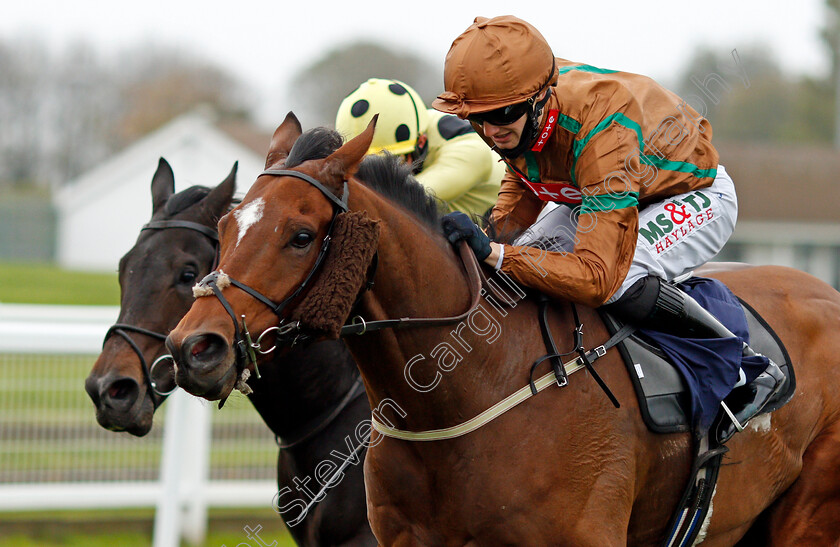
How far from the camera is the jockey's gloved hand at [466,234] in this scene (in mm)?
2809

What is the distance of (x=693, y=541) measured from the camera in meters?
3.22

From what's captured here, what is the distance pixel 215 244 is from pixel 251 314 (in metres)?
1.63

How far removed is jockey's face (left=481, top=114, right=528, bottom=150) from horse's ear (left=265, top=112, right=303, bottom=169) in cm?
60

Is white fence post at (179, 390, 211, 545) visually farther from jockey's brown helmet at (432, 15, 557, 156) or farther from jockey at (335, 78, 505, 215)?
jockey's brown helmet at (432, 15, 557, 156)

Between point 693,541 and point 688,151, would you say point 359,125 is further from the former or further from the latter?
point 693,541

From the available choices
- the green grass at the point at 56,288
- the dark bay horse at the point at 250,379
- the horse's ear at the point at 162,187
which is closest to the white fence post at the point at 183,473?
the horse's ear at the point at 162,187

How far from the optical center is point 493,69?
9.11ft

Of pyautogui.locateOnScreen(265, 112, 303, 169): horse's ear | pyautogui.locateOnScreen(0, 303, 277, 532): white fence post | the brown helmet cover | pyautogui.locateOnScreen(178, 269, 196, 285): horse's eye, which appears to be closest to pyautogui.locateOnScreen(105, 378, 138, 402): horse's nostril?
pyautogui.locateOnScreen(178, 269, 196, 285): horse's eye

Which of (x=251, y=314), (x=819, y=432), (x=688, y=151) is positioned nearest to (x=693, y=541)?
(x=819, y=432)

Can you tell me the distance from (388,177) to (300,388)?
1343mm

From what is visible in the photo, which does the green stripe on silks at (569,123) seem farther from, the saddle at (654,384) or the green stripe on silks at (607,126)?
the saddle at (654,384)

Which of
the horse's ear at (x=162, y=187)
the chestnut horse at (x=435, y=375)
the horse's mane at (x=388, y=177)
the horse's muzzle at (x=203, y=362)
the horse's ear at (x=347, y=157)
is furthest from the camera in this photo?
the horse's ear at (x=162, y=187)

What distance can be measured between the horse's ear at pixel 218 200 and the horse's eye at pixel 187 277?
0.88 ft

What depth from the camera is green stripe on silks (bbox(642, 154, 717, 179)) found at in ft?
10.3
